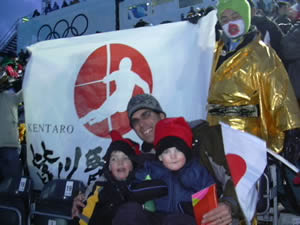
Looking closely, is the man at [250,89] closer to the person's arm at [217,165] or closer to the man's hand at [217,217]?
the person's arm at [217,165]

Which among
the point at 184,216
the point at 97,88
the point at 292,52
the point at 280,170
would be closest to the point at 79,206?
the point at 184,216

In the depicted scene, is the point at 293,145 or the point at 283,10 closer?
the point at 293,145

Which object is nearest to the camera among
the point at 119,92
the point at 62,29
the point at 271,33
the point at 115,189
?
the point at 115,189

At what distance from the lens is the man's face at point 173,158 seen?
5.08 ft

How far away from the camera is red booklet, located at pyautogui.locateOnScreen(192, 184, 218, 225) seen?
1.37m

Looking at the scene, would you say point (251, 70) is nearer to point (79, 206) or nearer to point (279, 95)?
point (279, 95)

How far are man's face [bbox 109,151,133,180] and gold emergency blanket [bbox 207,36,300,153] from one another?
0.63m

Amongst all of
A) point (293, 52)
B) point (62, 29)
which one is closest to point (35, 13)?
point (62, 29)

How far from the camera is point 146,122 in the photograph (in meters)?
2.04

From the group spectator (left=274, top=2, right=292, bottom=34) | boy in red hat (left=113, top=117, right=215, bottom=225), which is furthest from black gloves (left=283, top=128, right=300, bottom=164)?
spectator (left=274, top=2, right=292, bottom=34)

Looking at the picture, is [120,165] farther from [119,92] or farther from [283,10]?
[283,10]

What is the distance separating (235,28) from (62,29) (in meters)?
14.7

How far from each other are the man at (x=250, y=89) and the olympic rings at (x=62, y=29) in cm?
1323

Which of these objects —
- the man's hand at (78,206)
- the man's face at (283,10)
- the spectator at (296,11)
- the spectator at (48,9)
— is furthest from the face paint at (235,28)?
the spectator at (48,9)
